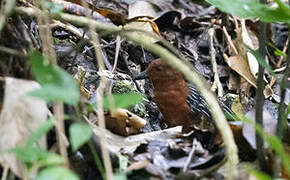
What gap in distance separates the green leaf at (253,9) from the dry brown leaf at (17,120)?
0.56 m

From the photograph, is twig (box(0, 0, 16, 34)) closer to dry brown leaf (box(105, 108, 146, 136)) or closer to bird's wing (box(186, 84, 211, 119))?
dry brown leaf (box(105, 108, 146, 136))

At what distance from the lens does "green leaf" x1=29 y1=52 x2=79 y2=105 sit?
41.1 inches

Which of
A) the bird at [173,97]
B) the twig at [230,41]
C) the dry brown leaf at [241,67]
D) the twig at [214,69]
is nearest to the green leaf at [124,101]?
the bird at [173,97]

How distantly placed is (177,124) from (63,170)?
3.23 feet

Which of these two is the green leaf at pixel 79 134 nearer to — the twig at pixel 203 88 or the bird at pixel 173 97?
the twig at pixel 203 88

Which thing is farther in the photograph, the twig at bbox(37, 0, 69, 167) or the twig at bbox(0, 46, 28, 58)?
the twig at bbox(0, 46, 28, 58)

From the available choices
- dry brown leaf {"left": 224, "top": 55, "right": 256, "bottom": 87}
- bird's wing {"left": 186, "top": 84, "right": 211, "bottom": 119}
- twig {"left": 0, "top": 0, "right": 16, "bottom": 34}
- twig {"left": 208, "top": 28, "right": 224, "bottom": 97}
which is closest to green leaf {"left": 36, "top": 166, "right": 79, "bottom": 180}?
twig {"left": 0, "top": 0, "right": 16, "bottom": 34}

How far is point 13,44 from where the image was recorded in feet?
4.72

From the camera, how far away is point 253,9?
1368mm

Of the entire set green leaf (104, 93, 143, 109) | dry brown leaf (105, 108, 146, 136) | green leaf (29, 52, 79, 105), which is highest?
green leaf (29, 52, 79, 105)

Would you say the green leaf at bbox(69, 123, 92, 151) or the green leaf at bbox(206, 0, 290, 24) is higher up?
the green leaf at bbox(206, 0, 290, 24)

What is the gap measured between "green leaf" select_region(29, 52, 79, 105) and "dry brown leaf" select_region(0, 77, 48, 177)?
0.31 ft

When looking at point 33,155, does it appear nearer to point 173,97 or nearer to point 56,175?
point 56,175

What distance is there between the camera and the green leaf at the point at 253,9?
1.36 m
